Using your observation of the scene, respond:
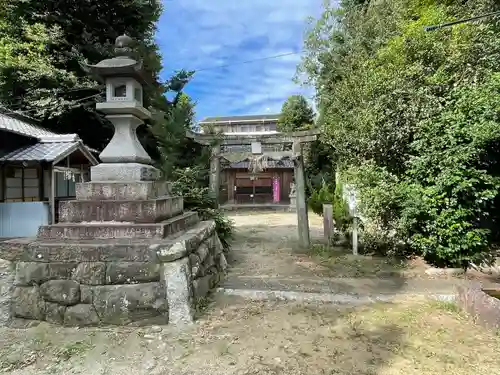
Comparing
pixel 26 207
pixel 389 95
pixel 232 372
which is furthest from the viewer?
pixel 26 207

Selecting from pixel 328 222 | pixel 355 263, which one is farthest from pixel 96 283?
pixel 328 222

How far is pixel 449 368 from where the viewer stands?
237 cm

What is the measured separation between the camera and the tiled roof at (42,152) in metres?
7.65

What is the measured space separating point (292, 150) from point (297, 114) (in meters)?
13.4

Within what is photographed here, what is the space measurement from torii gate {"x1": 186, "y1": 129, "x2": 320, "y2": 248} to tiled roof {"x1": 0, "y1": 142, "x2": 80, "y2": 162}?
136 inches

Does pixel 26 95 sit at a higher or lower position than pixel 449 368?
higher

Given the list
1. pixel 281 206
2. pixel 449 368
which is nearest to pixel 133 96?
pixel 449 368

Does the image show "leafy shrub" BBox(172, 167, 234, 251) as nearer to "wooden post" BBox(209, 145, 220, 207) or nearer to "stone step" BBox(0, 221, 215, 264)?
"wooden post" BBox(209, 145, 220, 207)

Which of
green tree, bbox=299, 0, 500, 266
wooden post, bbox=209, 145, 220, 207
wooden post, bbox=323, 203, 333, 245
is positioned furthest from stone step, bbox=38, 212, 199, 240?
wooden post, bbox=323, 203, 333, 245

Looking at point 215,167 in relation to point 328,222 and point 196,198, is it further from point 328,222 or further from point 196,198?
point 328,222

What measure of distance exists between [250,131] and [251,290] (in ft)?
101

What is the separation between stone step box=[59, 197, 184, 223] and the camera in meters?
3.48

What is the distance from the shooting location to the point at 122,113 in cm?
387

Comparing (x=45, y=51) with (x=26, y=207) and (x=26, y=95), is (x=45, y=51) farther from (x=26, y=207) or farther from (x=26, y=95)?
(x=26, y=207)
